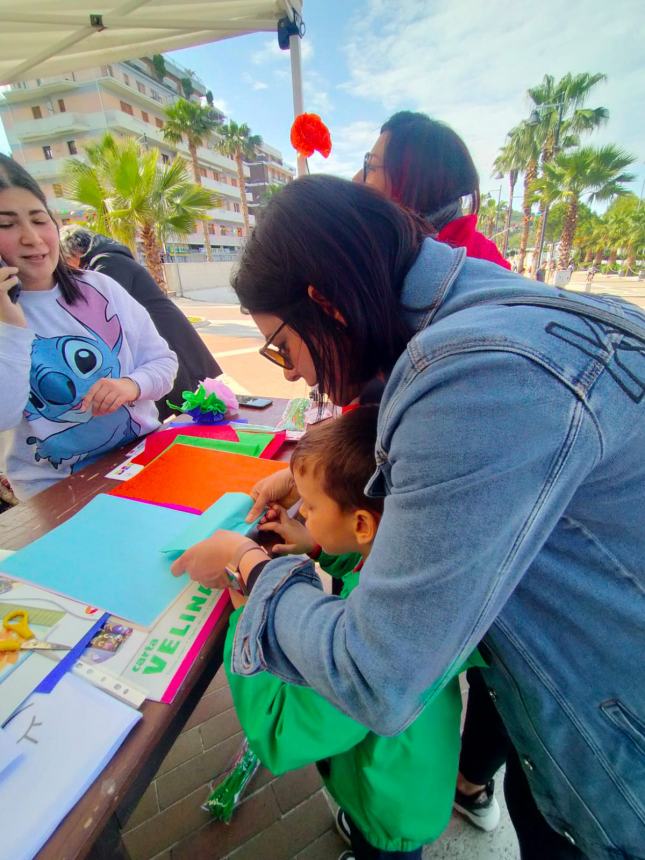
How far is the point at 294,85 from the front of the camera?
7.84ft

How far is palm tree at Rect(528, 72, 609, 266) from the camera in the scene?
48.6 feet

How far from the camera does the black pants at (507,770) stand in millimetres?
793

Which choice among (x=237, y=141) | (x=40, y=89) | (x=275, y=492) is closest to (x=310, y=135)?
(x=275, y=492)

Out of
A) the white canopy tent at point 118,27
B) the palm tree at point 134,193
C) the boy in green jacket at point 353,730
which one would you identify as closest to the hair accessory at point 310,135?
the white canopy tent at point 118,27

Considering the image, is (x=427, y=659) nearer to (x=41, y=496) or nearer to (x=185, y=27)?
(x=41, y=496)

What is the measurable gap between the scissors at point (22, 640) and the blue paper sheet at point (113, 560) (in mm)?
78

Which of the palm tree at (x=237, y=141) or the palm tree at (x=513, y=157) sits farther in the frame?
the palm tree at (x=237, y=141)

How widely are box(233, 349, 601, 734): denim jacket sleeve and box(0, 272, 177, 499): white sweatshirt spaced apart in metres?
1.18

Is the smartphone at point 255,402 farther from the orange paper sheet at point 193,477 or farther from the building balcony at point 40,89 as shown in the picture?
the building balcony at point 40,89

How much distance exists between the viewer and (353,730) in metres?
0.70

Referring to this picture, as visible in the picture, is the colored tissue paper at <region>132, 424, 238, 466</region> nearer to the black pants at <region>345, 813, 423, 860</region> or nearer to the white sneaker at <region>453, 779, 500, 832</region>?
the black pants at <region>345, 813, 423, 860</region>

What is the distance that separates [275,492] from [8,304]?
0.93m

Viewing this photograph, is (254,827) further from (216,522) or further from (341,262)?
(341,262)

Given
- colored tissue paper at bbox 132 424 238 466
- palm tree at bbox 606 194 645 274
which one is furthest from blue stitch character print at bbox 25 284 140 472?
palm tree at bbox 606 194 645 274
